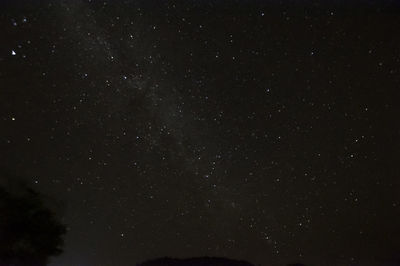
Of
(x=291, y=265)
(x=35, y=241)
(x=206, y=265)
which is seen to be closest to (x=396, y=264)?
(x=291, y=265)

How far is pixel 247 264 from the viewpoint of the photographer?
34.8 m

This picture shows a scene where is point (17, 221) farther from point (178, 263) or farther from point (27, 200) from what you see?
point (178, 263)

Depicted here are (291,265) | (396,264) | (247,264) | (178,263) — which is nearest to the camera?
(396,264)

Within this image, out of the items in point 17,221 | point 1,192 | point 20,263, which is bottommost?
point 20,263

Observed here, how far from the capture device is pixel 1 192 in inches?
468

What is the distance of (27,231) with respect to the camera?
11.9 meters

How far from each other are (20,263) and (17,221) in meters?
1.15

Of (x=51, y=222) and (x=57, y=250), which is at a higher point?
(x=51, y=222)

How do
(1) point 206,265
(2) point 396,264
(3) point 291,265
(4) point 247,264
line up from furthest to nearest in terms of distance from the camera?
(4) point 247,264 < (1) point 206,265 < (3) point 291,265 < (2) point 396,264

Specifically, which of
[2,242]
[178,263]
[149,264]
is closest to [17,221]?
[2,242]

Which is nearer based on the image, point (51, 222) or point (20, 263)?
point (20, 263)

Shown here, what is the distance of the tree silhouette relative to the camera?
11320mm

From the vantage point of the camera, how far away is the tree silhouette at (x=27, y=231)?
11320 millimetres

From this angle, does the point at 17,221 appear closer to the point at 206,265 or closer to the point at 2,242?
the point at 2,242
